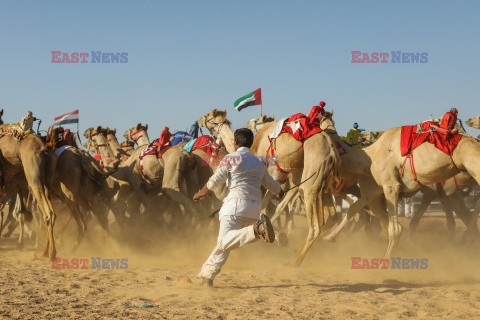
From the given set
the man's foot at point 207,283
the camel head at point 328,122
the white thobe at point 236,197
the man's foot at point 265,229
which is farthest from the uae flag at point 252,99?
the man's foot at point 265,229

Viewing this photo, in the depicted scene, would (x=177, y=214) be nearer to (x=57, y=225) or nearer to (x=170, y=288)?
(x=57, y=225)

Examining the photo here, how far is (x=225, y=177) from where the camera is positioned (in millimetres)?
6355

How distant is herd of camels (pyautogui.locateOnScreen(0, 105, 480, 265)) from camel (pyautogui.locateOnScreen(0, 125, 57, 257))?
0.02m

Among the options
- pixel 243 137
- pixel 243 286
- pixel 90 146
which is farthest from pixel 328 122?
pixel 90 146

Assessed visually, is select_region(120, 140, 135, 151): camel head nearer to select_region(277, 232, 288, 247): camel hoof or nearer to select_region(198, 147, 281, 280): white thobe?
select_region(277, 232, 288, 247): camel hoof

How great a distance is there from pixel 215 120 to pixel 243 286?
17.4ft

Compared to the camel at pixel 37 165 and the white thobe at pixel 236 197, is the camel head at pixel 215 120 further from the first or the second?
the white thobe at pixel 236 197

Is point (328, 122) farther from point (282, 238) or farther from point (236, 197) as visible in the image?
point (236, 197)

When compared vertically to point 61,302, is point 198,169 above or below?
above

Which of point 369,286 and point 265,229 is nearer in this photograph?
point 265,229

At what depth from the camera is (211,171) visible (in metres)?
12.7

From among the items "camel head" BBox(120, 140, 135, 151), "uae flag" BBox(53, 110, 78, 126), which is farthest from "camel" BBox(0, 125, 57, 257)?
"camel head" BBox(120, 140, 135, 151)

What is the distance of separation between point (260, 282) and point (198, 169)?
19.2 feet

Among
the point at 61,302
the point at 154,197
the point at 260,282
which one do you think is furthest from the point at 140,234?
the point at 61,302
